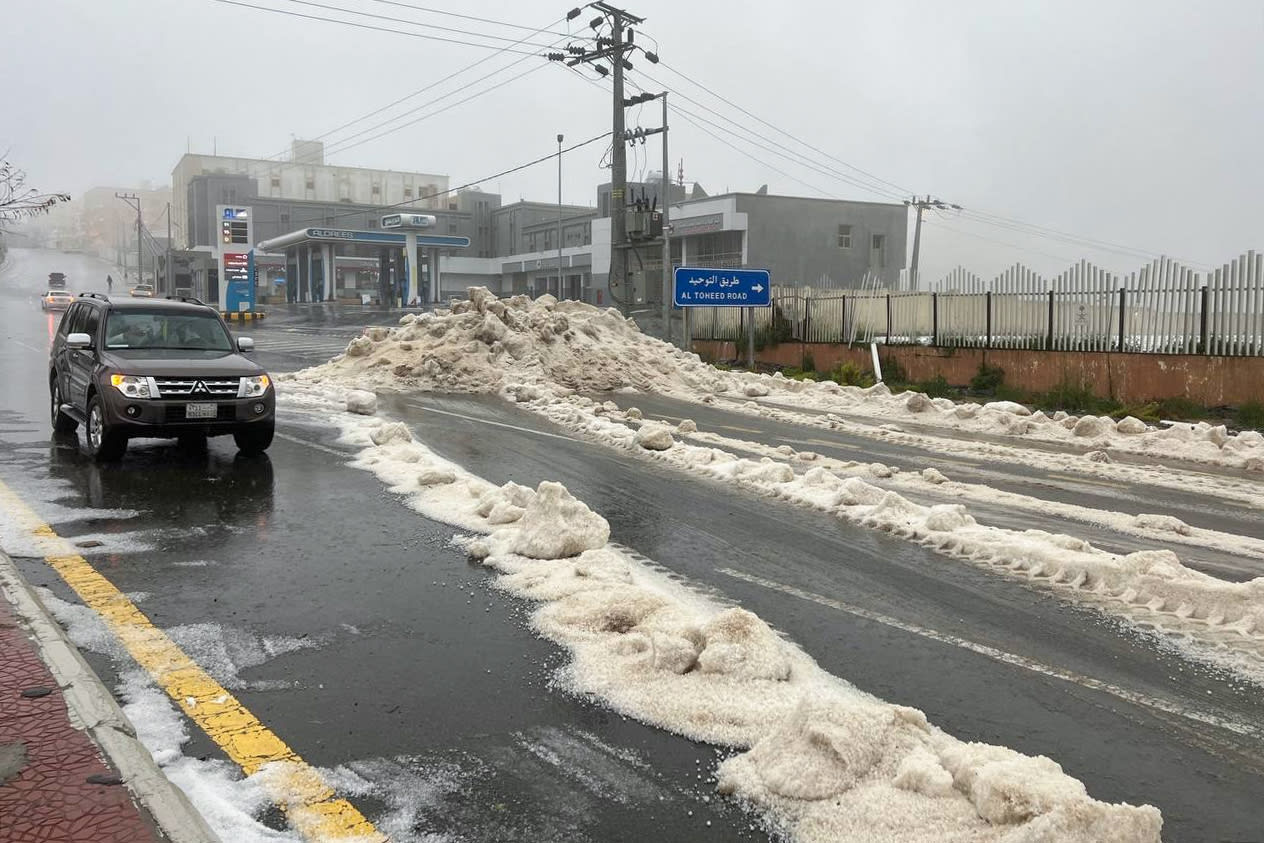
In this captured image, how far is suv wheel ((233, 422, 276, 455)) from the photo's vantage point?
1041cm

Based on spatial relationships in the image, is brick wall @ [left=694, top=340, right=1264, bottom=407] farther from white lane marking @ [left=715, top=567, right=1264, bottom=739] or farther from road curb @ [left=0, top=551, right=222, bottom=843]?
road curb @ [left=0, top=551, right=222, bottom=843]

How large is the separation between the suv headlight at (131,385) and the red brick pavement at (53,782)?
19.5 ft

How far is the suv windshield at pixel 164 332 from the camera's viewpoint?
10562 mm

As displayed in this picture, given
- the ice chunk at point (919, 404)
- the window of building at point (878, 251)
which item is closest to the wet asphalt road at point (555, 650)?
the ice chunk at point (919, 404)

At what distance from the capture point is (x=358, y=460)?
10.5m

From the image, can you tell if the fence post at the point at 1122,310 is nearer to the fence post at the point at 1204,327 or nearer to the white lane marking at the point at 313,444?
the fence post at the point at 1204,327

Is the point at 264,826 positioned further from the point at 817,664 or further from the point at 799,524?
the point at 799,524

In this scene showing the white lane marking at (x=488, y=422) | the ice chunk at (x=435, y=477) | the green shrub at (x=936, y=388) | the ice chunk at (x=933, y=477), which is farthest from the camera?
the green shrub at (x=936, y=388)

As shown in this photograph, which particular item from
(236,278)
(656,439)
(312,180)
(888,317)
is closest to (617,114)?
(888,317)

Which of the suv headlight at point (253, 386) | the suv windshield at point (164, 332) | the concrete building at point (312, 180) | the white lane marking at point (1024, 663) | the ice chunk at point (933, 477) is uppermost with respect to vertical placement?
the concrete building at point (312, 180)

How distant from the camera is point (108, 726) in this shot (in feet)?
12.0

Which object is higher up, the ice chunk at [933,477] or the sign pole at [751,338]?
the sign pole at [751,338]

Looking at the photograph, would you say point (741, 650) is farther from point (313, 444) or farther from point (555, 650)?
point (313, 444)

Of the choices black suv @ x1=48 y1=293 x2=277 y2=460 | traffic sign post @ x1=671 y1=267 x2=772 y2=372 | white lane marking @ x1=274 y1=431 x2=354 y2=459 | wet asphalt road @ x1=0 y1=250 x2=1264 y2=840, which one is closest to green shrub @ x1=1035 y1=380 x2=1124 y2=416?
traffic sign post @ x1=671 y1=267 x2=772 y2=372
